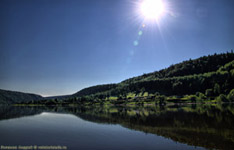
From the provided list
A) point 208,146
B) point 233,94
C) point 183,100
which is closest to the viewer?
point 208,146

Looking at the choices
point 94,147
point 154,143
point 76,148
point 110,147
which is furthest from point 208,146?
point 76,148

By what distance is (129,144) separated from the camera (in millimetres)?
26859

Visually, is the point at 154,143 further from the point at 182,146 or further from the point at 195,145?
the point at 195,145

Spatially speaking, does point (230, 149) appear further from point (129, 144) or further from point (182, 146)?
point (129, 144)

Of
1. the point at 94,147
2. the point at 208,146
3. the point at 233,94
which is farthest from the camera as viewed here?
the point at 233,94

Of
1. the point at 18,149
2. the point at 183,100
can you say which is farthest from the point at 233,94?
the point at 18,149

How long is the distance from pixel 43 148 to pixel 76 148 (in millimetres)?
5682

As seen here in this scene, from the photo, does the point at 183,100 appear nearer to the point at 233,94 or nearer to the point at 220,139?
the point at 233,94

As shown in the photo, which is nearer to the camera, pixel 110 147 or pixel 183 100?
pixel 110 147

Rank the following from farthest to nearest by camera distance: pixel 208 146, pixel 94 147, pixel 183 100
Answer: pixel 183 100
pixel 94 147
pixel 208 146

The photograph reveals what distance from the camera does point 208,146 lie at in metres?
23.5

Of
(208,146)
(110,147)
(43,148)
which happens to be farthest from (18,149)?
(208,146)

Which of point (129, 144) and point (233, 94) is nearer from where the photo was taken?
point (129, 144)

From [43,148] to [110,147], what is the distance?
11.3 m
